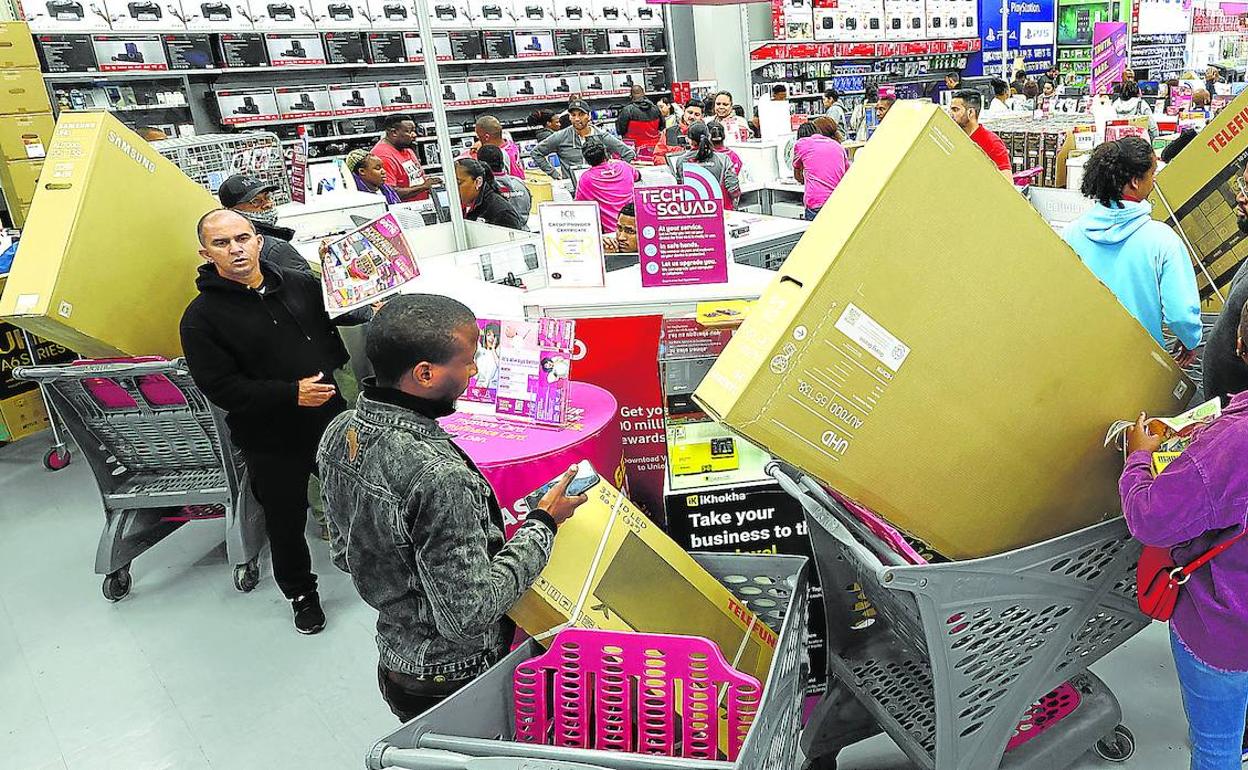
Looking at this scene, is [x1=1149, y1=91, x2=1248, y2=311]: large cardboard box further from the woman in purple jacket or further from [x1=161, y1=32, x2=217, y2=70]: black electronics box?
[x1=161, y1=32, x2=217, y2=70]: black electronics box

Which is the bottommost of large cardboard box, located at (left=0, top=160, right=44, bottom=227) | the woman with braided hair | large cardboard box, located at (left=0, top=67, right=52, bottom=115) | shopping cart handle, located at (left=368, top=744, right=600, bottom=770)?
shopping cart handle, located at (left=368, top=744, right=600, bottom=770)

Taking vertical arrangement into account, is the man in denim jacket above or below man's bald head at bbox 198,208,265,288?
below

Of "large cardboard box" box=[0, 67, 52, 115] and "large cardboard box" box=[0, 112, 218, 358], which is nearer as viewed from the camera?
"large cardboard box" box=[0, 112, 218, 358]

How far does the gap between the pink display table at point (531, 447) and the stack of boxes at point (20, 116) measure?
738 centimetres

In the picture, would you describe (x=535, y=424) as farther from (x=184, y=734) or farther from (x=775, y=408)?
(x=184, y=734)

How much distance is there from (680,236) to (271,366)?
1492 millimetres

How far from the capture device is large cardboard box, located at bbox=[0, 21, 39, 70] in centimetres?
753

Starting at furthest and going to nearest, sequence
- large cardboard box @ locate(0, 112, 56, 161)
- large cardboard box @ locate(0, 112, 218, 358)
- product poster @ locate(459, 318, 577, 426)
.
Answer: large cardboard box @ locate(0, 112, 56, 161) < large cardboard box @ locate(0, 112, 218, 358) < product poster @ locate(459, 318, 577, 426)

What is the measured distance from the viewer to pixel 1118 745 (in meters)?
2.24

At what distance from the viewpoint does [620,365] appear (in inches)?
114

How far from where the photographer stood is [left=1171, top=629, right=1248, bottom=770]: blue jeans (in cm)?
177

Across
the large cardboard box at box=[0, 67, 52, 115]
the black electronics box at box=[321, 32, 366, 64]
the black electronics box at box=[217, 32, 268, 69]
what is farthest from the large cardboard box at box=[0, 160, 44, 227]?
the black electronics box at box=[321, 32, 366, 64]

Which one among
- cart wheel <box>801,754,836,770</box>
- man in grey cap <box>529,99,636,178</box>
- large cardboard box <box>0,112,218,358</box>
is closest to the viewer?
cart wheel <box>801,754,836,770</box>

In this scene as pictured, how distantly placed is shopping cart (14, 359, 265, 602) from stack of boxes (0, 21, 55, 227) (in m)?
5.68
